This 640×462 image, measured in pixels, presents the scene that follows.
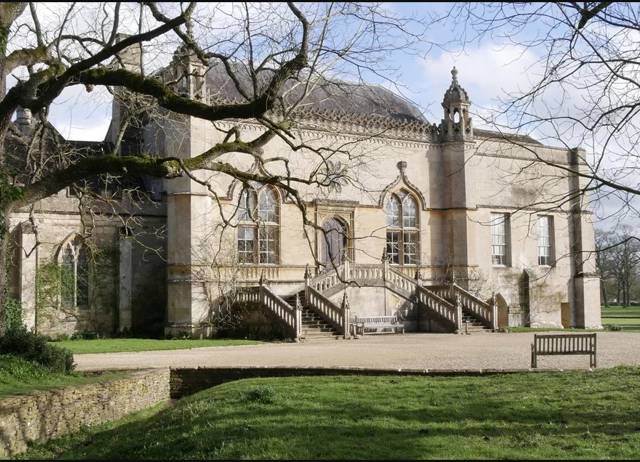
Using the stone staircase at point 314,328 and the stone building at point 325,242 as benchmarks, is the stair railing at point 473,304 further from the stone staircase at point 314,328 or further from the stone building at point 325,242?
the stone staircase at point 314,328

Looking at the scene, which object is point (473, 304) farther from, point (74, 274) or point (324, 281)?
point (74, 274)

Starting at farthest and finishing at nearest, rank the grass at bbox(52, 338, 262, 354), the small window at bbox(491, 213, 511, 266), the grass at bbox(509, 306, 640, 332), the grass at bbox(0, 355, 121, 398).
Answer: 1. the small window at bbox(491, 213, 511, 266)
2. the grass at bbox(509, 306, 640, 332)
3. the grass at bbox(52, 338, 262, 354)
4. the grass at bbox(0, 355, 121, 398)

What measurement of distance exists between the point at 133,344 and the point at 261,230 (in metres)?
8.12

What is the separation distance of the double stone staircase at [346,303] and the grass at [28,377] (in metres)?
12.5

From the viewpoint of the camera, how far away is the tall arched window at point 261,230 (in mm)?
31531

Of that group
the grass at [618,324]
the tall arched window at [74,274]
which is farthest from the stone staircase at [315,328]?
the grass at [618,324]

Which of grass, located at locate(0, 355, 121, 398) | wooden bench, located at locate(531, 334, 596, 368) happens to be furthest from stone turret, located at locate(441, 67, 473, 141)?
grass, located at locate(0, 355, 121, 398)

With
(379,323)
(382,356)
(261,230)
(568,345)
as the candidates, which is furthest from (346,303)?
(568,345)

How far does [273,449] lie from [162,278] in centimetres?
2327

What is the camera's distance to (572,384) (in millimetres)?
13094

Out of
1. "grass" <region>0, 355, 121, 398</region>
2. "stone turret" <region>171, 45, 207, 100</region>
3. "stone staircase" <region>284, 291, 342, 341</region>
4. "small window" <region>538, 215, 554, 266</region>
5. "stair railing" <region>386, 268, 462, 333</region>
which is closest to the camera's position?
"grass" <region>0, 355, 121, 398</region>

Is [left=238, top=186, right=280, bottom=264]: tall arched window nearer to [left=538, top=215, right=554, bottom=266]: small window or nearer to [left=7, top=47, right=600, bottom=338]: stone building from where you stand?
[left=7, top=47, right=600, bottom=338]: stone building

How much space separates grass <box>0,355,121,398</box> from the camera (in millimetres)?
13500

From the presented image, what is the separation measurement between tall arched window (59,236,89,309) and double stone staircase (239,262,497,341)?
5833 mm
